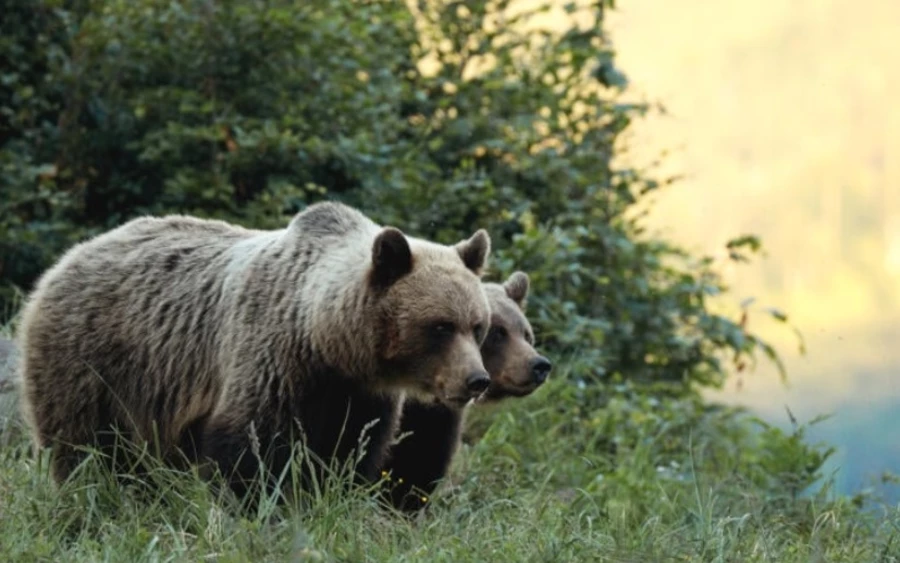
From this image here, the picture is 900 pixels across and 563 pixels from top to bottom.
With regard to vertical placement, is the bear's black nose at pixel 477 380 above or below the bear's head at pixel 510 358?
above

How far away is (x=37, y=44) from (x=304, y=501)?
663 centimetres

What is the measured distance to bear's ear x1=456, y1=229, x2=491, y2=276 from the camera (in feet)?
18.3

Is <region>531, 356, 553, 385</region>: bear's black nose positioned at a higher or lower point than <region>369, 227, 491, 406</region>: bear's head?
lower

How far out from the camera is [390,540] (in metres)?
4.84

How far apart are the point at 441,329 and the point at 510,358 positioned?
99 cm

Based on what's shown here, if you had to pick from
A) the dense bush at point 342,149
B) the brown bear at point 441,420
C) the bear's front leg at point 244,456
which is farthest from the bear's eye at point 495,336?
the dense bush at point 342,149

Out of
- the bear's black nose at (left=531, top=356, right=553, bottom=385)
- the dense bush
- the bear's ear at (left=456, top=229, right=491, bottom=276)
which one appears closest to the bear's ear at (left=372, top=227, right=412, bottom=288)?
the bear's ear at (left=456, top=229, right=491, bottom=276)

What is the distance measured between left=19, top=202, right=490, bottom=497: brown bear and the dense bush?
327cm

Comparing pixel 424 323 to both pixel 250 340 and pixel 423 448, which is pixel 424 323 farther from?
pixel 423 448

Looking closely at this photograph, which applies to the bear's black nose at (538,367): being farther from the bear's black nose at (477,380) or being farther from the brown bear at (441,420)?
the bear's black nose at (477,380)

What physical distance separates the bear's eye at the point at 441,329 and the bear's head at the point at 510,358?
2.94 feet

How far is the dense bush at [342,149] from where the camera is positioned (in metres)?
9.86

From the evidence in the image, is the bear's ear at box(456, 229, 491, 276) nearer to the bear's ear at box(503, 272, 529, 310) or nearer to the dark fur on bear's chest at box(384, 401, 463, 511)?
the dark fur on bear's chest at box(384, 401, 463, 511)

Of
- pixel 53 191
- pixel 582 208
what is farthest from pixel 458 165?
pixel 53 191
